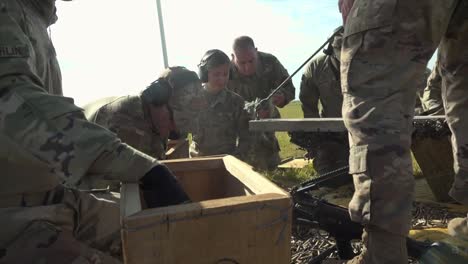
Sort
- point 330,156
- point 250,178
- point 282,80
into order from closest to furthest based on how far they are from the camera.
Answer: point 250,178 → point 330,156 → point 282,80

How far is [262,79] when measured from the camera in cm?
647

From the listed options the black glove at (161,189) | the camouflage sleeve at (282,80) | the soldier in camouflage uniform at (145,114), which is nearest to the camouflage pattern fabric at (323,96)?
the camouflage sleeve at (282,80)

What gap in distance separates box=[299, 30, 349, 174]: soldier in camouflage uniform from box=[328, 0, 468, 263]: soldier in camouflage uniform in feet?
9.91

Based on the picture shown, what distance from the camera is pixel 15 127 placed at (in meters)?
1.54

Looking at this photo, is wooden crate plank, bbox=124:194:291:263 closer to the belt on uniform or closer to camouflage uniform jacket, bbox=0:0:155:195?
camouflage uniform jacket, bbox=0:0:155:195

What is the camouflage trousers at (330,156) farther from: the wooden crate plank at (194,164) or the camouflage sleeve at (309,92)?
the wooden crate plank at (194,164)

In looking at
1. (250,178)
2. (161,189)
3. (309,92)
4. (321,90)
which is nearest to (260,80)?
(309,92)

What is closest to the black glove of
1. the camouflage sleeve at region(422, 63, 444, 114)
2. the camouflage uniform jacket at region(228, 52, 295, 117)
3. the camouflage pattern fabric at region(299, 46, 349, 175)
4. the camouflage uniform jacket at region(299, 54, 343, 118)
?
the camouflage pattern fabric at region(299, 46, 349, 175)

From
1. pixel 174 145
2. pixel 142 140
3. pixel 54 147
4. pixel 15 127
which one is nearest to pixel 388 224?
pixel 54 147

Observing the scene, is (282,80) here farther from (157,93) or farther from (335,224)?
(335,224)

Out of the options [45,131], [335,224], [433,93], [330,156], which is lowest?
[330,156]

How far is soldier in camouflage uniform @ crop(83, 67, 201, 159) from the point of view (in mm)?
2922

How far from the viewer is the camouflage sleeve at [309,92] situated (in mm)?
6109

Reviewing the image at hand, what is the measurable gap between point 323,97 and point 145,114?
3612mm
